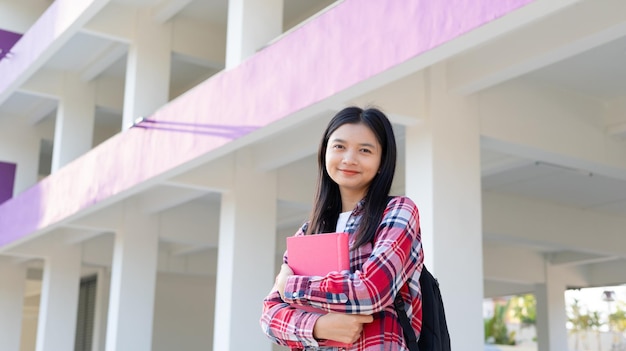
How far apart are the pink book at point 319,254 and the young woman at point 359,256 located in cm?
3

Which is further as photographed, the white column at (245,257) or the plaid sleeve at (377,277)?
the white column at (245,257)

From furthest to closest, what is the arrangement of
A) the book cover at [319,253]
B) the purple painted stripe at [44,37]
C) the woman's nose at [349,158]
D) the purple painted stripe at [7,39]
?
the purple painted stripe at [7,39] → the purple painted stripe at [44,37] → the woman's nose at [349,158] → the book cover at [319,253]

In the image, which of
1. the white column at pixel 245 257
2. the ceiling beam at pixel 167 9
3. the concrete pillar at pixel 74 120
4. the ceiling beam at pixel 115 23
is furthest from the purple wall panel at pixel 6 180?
the white column at pixel 245 257

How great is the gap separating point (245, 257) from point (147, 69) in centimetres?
250

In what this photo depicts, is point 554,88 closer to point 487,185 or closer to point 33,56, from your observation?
point 487,185

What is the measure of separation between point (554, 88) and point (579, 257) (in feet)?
23.8

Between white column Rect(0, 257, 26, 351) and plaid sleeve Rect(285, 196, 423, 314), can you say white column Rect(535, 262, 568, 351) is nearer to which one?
white column Rect(0, 257, 26, 351)

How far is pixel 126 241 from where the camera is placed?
33.2 ft

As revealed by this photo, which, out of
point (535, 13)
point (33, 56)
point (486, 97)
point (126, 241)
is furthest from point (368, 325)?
point (33, 56)

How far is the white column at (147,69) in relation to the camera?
8.77 meters

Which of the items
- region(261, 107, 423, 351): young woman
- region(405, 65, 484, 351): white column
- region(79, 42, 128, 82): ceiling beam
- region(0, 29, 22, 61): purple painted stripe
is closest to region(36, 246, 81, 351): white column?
region(79, 42, 128, 82): ceiling beam

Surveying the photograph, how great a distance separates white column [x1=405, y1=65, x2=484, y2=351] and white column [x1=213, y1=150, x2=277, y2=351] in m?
2.47

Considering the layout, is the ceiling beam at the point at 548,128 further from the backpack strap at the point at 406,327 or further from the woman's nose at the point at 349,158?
the backpack strap at the point at 406,327

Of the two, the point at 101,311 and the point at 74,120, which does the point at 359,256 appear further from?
the point at 101,311
